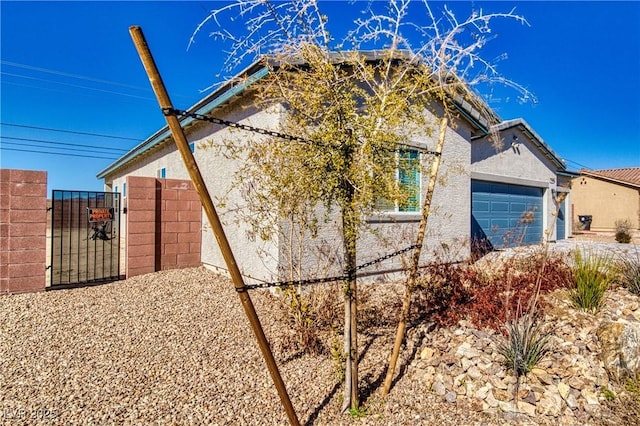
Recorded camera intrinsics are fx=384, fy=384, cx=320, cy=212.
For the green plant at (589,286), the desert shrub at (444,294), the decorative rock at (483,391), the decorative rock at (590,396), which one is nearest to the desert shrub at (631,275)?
the green plant at (589,286)

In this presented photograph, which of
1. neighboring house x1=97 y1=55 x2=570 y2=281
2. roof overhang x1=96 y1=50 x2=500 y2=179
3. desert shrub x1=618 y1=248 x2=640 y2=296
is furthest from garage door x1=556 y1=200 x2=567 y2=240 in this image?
desert shrub x1=618 y1=248 x2=640 y2=296

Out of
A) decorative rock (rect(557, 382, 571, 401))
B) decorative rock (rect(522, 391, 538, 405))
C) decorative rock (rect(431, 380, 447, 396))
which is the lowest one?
decorative rock (rect(431, 380, 447, 396))

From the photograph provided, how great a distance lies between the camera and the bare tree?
3.07 metres

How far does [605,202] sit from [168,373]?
1248 inches

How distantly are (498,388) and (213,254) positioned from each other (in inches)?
247

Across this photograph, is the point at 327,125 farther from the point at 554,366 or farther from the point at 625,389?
the point at 625,389

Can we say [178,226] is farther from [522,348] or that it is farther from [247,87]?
[522,348]

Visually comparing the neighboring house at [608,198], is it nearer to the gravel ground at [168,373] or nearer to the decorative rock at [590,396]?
the decorative rock at [590,396]

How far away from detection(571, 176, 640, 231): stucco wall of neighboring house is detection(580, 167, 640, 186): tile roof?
1.54 ft

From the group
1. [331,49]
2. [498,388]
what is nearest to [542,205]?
[498,388]

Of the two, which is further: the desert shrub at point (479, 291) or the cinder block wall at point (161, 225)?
the cinder block wall at point (161, 225)

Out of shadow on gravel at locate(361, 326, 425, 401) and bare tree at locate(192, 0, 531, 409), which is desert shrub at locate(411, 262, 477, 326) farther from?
bare tree at locate(192, 0, 531, 409)

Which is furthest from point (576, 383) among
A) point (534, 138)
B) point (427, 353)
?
point (534, 138)

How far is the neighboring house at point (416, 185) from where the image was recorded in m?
6.72
